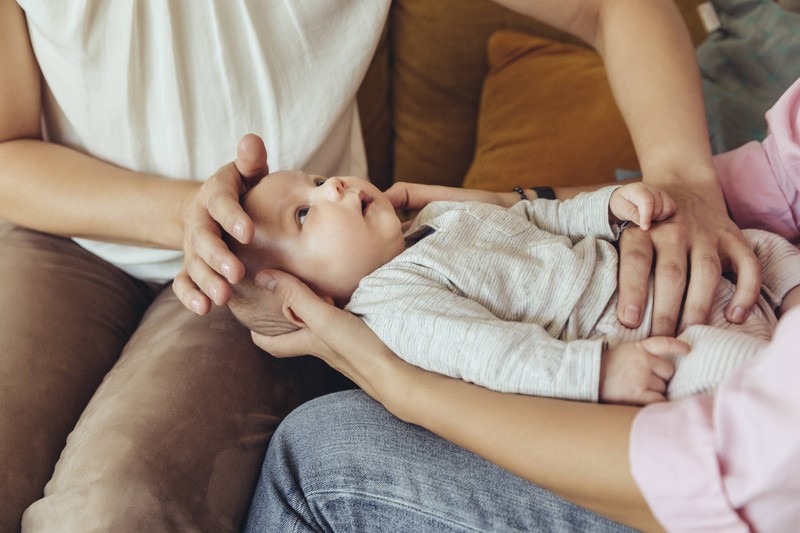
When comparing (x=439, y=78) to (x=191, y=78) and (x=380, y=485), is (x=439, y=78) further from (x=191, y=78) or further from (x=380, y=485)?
(x=380, y=485)

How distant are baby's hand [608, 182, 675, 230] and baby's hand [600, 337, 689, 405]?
8.0 inches

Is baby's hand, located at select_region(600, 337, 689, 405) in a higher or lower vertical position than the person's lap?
higher

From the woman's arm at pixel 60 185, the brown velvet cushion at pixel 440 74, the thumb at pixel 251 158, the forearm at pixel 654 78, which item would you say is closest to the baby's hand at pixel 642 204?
the forearm at pixel 654 78

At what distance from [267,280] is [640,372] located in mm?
466

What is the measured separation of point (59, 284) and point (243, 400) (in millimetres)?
392

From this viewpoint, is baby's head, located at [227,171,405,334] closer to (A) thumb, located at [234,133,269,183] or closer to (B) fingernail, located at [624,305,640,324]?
(A) thumb, located at [234,133,269,183]

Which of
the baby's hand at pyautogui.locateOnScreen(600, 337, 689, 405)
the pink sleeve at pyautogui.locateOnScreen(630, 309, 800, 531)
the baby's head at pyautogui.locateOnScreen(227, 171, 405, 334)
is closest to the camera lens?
the pink sleeve at pyautogui.locateOnScreen(630, 309, 800, 531)

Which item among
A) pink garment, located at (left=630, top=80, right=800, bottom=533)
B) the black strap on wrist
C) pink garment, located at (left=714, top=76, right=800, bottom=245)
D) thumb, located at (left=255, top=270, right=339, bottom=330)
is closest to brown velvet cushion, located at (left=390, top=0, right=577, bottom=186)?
the black strap on wrist

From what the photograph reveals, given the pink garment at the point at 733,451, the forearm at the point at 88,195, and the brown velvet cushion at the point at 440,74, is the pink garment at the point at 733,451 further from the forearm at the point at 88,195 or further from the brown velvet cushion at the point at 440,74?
the brown velvet cushion at the point at 440,74

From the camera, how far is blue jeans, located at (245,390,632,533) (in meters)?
0.76

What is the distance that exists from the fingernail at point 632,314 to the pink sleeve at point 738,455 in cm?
22

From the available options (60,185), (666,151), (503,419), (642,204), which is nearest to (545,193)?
(666,151)

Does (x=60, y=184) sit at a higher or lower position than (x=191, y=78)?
lower

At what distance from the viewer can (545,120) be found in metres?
1.56
